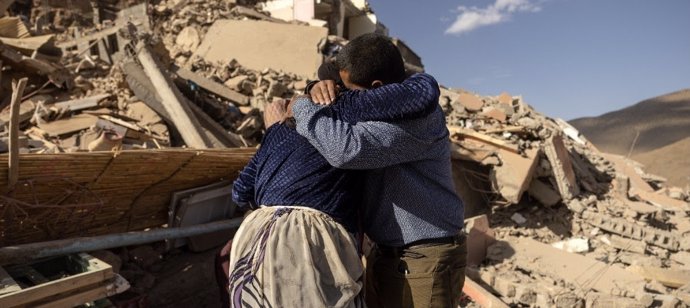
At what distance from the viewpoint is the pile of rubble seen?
14.3 ft

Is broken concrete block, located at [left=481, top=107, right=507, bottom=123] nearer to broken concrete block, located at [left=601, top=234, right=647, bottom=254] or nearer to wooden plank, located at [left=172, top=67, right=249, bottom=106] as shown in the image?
broken concrete block, located at [left=601, top=234, right=647, bottom=254]

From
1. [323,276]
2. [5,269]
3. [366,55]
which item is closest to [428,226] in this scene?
[323,276]

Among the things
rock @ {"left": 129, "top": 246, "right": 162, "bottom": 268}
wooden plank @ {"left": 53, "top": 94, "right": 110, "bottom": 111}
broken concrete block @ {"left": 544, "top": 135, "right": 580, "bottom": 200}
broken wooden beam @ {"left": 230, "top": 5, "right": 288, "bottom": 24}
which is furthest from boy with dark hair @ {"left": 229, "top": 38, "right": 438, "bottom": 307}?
broken wooden beam @ {"left": 230, "top": 5, "right": 288, "bottom": 24}

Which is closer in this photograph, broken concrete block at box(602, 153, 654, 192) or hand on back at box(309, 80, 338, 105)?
hand on back at box(309, 80, 338, 105)

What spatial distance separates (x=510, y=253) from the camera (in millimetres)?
4992

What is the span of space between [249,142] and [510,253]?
3.39m

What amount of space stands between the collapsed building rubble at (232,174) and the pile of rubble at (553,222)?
17 millimetres

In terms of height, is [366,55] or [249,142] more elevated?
[366,55]

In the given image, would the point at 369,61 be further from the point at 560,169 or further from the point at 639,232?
the point at 639,232

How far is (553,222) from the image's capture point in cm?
607

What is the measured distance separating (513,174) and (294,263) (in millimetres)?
4824

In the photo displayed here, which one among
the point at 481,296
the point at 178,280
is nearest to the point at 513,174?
the point at 481,296

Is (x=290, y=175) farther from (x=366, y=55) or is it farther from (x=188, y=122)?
(x=188, y=122)

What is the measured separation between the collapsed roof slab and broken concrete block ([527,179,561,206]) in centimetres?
669
